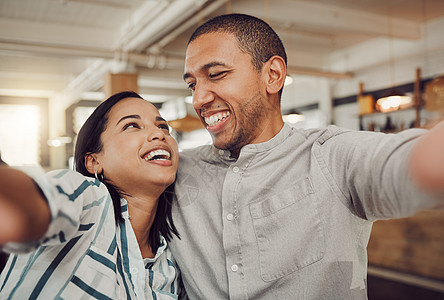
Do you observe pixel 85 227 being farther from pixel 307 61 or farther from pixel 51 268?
pixel 307 61

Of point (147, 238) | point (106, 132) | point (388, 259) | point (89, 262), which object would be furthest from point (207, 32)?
point (388, 259)

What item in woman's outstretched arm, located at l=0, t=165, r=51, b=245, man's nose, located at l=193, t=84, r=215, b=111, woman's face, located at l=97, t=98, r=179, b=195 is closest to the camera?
woman's outstretched arm, located at l=0, t=165, r=51, b=245

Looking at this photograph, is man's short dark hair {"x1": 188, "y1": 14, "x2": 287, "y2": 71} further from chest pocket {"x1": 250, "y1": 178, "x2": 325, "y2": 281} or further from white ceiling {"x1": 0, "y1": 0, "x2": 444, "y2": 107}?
white ceiling {"x1": 0, "y1": 0, "x2": 444, "y2": 107}

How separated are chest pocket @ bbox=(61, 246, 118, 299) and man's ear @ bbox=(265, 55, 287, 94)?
32.4 inches

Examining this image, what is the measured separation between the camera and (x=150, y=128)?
133 cm

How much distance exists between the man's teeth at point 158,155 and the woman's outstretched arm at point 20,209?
60 cm

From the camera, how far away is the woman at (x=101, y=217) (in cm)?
66

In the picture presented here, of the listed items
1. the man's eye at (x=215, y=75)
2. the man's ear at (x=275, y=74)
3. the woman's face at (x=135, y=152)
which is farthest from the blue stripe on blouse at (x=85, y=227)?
the man's ear at (x=275, y=74)

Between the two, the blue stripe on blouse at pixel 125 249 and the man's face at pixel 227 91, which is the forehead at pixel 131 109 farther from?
the blue stripe on blouse at pixel 125 249

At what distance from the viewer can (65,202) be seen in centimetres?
80

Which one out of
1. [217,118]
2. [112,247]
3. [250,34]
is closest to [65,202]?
[112,247]

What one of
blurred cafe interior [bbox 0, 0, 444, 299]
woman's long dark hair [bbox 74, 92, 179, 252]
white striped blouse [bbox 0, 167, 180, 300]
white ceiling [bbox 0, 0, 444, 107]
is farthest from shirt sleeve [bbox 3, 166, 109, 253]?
white ceiling [bbox 0, 0, 444, 107]

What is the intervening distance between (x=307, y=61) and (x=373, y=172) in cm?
821

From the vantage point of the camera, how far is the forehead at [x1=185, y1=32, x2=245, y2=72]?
1.33 meters
